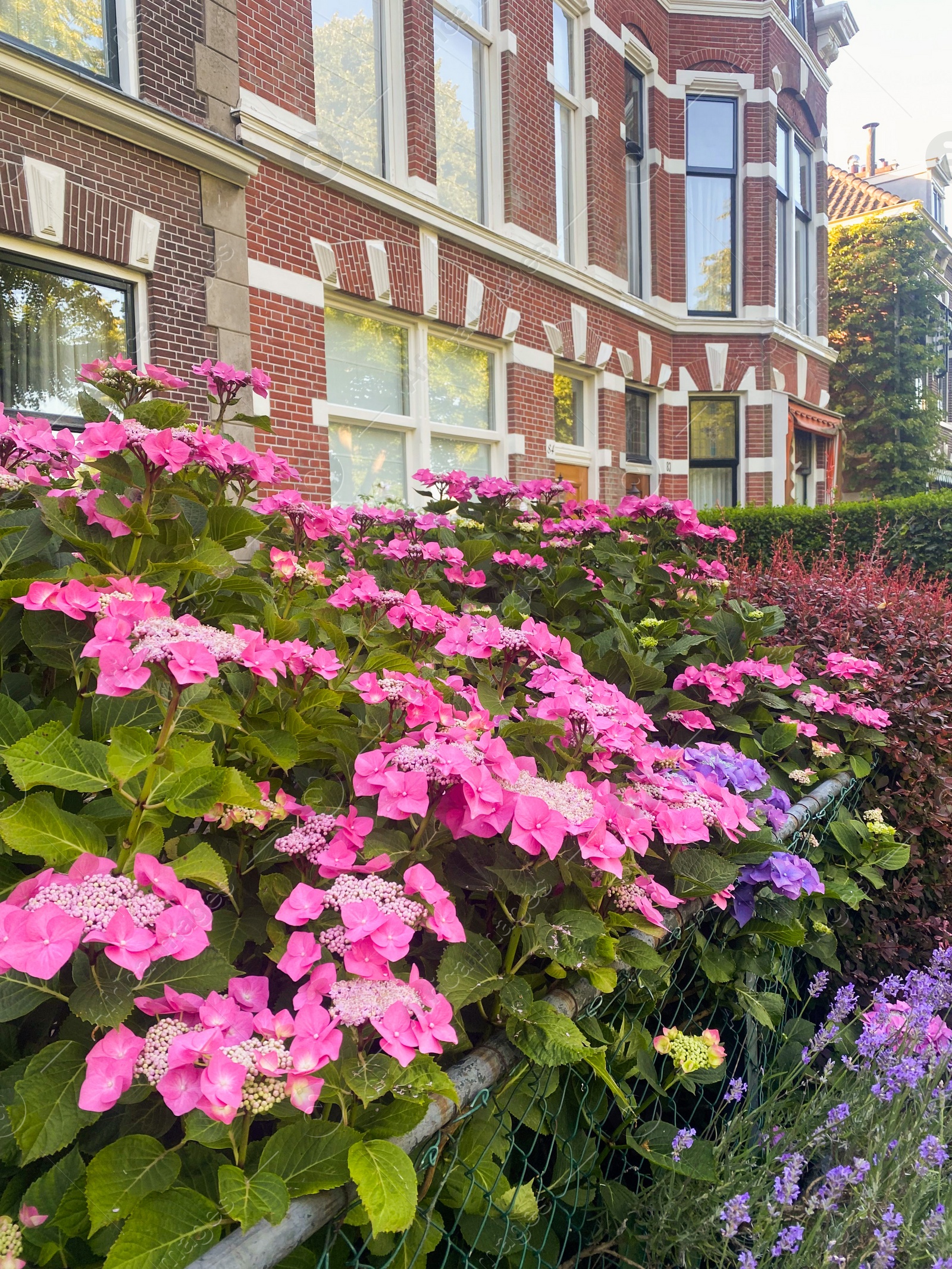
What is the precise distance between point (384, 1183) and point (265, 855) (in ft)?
1.49

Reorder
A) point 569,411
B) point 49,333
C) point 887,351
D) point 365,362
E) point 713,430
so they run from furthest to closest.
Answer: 1. point 887,351
2. point 713,430
3. point 569,411
4. point 365,362
5. point 49,333

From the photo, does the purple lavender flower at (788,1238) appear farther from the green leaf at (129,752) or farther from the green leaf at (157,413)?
the green leaf at (157,413)

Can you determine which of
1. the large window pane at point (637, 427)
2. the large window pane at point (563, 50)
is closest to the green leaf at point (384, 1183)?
the large window pane at point (563, 50)

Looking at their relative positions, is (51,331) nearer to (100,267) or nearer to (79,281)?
→ (79,281)

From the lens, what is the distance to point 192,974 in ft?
2.66

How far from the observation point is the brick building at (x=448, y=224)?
5.30 meters

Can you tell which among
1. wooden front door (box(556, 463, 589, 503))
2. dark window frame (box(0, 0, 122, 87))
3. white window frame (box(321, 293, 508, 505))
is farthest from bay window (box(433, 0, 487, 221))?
dark window frame (box(0, 0, 122, 87))

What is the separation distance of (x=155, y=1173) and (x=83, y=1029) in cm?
16

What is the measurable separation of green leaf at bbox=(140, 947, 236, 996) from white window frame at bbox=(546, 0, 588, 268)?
10762 millimetres

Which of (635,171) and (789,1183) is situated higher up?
(635,171)

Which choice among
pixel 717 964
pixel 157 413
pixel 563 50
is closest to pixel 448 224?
pixel 563 50

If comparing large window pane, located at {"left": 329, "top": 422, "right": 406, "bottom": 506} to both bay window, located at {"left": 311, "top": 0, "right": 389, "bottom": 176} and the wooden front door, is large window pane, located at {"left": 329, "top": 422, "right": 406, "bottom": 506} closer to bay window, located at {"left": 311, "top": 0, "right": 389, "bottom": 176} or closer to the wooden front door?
bay window, located at {"left": 311, "top": 0, "right": 389, "bottom": 176}

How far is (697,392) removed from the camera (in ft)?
43.8

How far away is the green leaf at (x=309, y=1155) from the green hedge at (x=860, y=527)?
860 centimetres
